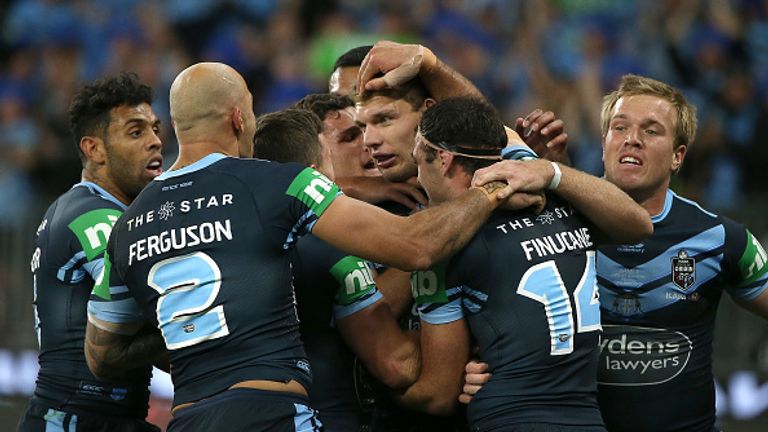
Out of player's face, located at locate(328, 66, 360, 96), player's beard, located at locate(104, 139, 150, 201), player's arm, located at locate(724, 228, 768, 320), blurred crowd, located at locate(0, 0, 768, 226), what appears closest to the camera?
player's arm, located at locate(724, 228, 768, 320)

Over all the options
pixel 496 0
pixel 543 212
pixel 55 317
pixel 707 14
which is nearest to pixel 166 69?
pixel 496 0

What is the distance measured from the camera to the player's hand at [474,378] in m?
5.09

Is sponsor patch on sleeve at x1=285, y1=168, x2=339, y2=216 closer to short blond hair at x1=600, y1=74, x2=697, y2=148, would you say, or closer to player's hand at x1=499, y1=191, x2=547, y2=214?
player's hand at x1=499, y1=191, x2=547, y2=214

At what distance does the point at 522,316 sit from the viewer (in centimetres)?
505

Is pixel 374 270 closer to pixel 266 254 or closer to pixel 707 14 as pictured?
pixel 266 254

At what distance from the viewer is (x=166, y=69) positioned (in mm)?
14430

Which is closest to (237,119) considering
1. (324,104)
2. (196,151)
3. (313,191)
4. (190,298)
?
(196,151)

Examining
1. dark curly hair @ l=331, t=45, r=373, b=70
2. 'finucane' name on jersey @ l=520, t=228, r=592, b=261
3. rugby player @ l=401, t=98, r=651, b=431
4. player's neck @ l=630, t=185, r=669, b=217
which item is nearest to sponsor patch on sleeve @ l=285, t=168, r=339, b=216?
rugby player @ l=401, t=98, r=651, b=431

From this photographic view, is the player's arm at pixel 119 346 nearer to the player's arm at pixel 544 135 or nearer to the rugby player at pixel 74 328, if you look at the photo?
the rugby player at pixel 74 328

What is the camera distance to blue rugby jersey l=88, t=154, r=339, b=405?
4914mm

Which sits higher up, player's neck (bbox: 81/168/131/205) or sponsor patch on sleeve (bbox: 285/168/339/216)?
player's neck (bbox: 81/168/131/205)

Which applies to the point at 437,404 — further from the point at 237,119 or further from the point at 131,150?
the point at 131,150

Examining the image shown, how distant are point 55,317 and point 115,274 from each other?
99cm

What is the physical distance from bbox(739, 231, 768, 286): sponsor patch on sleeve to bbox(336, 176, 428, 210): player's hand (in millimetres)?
1671
